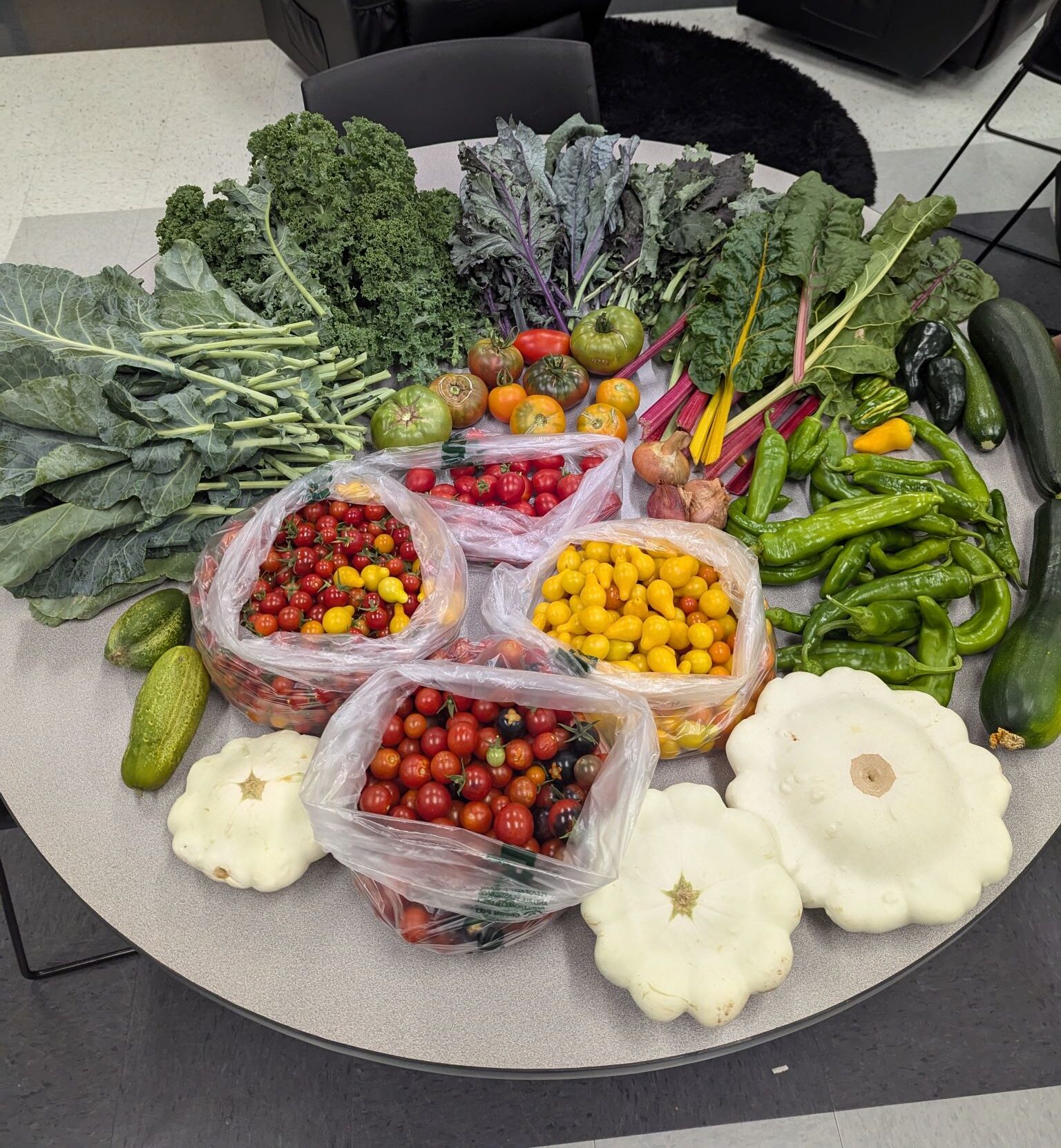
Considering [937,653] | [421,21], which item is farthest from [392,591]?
[421,21]

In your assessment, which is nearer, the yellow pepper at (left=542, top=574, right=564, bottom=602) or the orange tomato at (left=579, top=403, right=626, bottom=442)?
the yellow pepper at (left=542, top=574, right=564, bottom=602)

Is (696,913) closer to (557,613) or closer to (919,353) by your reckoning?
(557,613)

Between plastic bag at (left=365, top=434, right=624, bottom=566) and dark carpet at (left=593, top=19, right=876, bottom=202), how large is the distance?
2258mm

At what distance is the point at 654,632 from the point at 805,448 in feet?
1.80

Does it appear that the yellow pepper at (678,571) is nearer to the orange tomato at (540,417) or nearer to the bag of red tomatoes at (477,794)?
the bag of red tomatoes at (477,794)

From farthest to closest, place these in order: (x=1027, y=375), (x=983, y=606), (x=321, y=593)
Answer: (x=1027, y=375), (x=983, y=606), (x=321, y=593)

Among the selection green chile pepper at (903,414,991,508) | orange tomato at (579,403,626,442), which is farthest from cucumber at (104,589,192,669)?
green chile pepper at (903,414,991,508)

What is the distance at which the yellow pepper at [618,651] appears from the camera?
47.5 inches

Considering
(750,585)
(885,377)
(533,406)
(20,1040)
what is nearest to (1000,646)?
(750,585)

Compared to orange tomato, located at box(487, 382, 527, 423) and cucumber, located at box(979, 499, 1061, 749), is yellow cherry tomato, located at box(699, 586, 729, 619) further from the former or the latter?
orange tomato, located at box(487, 382, 527, 423)

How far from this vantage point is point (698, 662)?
1.18 meters

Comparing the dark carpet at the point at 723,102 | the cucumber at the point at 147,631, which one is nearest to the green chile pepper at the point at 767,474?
the cucumber at the point at 147,631

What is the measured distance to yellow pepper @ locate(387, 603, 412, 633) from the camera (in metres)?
1.22

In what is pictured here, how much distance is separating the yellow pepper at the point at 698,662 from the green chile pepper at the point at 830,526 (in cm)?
27
